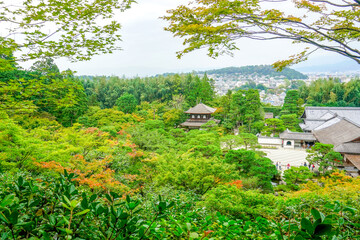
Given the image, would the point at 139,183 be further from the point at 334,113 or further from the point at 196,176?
the point at 334,113

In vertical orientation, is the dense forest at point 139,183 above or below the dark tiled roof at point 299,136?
above

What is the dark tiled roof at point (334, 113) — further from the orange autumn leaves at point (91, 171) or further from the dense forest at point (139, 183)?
the orange autumn leaves at point (91, 171)

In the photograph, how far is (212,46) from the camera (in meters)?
3.39

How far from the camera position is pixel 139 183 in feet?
28.1

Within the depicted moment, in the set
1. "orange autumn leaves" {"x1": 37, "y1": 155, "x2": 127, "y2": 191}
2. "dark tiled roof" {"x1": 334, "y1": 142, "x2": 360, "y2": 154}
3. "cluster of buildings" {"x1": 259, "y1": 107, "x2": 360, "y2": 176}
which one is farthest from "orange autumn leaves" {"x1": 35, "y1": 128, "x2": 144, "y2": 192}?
"dark tiled roof" {"x1": 334, "y1": 142, "x2": 360, "y2": 154}

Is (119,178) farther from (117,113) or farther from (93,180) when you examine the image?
(117,113)

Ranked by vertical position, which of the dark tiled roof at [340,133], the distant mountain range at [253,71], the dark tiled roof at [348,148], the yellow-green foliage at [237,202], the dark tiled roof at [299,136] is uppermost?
the distant mountain range at [253,71]

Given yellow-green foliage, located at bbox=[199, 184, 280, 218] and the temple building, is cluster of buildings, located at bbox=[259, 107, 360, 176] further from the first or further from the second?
yellow-green foliage, located at bbox=[199, 184, 280, 218]

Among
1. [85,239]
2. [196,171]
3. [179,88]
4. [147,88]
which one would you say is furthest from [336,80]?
[85,239]

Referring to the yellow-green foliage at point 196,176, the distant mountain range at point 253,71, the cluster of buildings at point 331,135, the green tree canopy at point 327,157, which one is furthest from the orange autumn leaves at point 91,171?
the distant mountain range at point 253,71

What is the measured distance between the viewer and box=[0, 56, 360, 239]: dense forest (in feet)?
3.09

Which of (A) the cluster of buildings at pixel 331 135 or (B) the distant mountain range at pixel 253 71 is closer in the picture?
(A) the cluster of buildings at pixel 331 135

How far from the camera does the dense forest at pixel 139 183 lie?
94cm

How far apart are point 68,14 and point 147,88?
1183 inches
